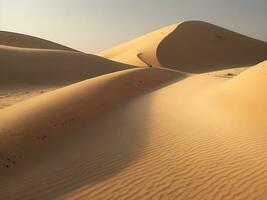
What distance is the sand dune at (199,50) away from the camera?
42438mm

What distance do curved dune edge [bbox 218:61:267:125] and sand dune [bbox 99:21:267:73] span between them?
24926 millimetres

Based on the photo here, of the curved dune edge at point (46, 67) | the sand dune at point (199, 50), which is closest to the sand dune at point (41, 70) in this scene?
the curved dune edge at point (46, 67)

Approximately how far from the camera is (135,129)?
30.7 feet

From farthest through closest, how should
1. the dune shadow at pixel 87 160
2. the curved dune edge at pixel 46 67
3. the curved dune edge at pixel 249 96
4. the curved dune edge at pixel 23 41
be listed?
the curved dune edge at pixel 23 41 → the curved dune edge at pixel 46 67 → the curved dune edge at pixel 249 96 → the dune shadow at pixel 87 160

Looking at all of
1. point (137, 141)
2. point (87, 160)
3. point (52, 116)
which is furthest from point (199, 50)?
point (87, 160)

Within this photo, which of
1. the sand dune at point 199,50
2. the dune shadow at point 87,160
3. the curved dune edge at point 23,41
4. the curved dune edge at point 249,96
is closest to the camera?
the dune shadow at point 87,160

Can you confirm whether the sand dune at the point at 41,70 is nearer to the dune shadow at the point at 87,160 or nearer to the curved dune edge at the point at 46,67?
the curved dune edge at the point at 46,67

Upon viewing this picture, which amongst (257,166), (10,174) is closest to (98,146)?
(10,174)

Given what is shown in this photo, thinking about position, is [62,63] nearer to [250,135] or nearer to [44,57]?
[44,57]

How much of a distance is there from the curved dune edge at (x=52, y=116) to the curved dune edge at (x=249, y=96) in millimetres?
4130

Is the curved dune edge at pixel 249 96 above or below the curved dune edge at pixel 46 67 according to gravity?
above

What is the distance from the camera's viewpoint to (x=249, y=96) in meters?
12.6

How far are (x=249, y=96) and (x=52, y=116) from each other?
22.9 feet

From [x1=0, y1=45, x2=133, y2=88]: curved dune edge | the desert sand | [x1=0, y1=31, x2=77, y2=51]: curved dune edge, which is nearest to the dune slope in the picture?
the desert sand
